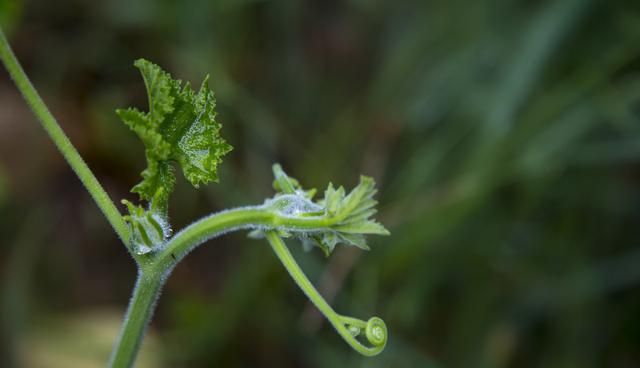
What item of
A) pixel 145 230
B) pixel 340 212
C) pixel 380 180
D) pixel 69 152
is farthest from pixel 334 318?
pixel 380 180

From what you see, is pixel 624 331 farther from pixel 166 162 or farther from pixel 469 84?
pixel 166 162

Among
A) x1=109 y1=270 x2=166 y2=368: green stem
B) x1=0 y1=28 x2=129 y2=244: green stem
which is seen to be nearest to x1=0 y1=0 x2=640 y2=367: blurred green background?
x1=109 y1=270 x2=166 y2=368: green stem

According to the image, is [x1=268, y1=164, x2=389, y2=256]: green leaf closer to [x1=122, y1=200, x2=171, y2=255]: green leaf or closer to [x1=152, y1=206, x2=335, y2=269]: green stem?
[x1=152, y1=206, x2=335, y2=269]: green stem

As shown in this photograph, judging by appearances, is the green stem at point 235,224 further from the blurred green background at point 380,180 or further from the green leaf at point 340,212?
the blurred green background at point 380,180

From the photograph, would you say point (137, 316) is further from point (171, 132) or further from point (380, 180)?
point (380, 180)

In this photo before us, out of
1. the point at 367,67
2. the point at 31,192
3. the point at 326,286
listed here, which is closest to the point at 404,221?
the point at 326,286
